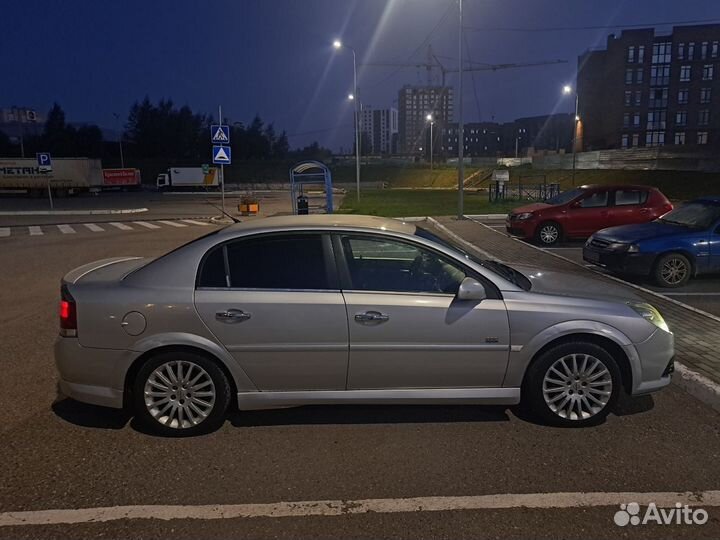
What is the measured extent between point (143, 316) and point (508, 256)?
993 cm

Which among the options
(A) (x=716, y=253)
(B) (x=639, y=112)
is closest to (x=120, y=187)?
(A) (x=716, y=253)

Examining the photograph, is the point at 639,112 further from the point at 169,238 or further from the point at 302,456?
the point at 302,456

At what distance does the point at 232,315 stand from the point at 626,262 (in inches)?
291

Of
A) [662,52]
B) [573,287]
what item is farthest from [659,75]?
[573,287]

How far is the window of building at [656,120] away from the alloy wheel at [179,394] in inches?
3395

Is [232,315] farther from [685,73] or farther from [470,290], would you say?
[685,73]

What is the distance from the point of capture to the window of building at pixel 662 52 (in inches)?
2995

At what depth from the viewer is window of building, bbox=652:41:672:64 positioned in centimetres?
7606

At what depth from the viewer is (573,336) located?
4.37 metres

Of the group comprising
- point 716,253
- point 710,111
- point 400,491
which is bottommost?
point 400,491

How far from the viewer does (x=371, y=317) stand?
418 cm

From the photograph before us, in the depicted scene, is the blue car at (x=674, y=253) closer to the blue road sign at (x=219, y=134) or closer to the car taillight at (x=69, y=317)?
the car taillight at (x=69, y=317)

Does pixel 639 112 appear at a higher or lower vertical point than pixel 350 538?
higher

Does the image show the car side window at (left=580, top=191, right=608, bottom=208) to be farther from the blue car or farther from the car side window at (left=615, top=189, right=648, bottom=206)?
the blue car
